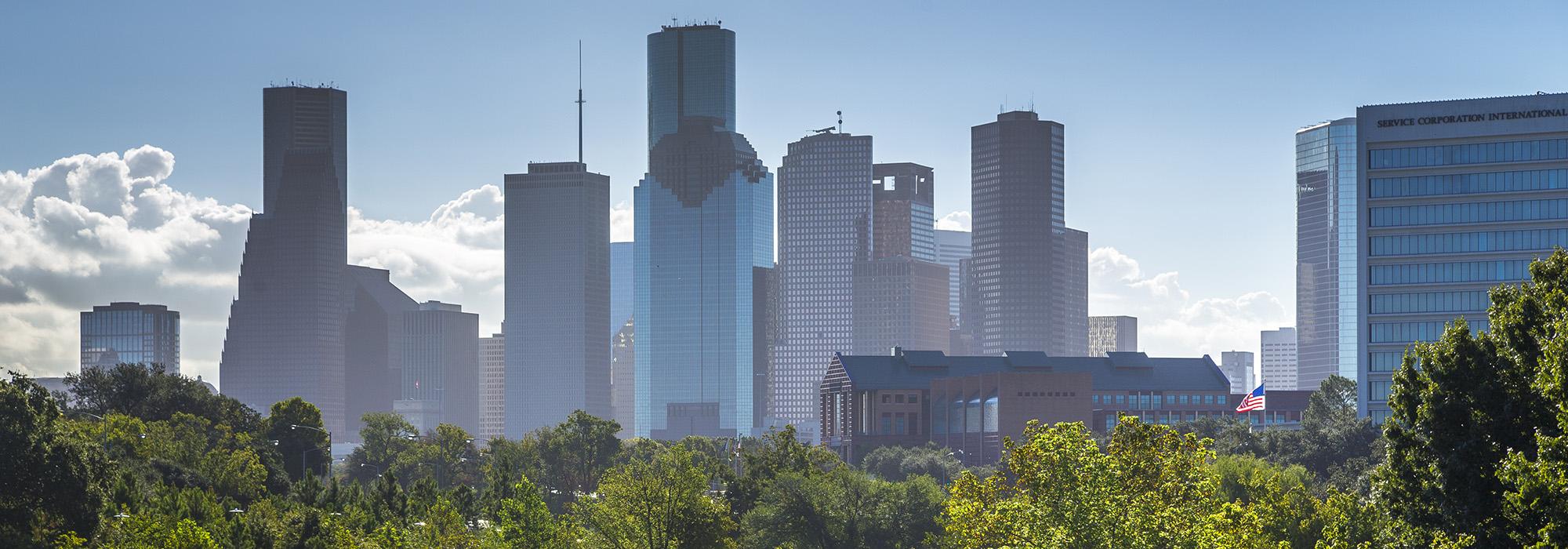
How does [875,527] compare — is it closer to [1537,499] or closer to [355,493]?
[355,493]

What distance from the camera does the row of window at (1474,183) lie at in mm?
194625

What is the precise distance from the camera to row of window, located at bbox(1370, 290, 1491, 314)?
195625mm

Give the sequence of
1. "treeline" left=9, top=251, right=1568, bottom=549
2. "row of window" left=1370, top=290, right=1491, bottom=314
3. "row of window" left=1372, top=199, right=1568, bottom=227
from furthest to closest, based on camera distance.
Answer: "row of window" left=1370, top=290, right=1491, bottom=314 < "row of window" left=1372, top=199, right=1568, bottom=227 < "treeline" left=9, top=251, right=1568, bottom=549

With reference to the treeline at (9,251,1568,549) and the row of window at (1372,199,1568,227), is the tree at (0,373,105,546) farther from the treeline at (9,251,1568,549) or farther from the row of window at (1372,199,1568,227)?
the row of window at (1372,199,1568,227)

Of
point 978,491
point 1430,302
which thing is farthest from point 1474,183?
point 978,491

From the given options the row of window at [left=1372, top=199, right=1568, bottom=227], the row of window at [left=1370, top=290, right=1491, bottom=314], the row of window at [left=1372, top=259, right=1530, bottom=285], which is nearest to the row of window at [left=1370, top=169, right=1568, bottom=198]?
the row of window at [left=1372, top=199, right=1568, bottom=227]

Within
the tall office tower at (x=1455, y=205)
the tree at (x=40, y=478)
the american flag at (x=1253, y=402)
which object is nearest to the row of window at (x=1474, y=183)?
the tall office tower at (x=1455, y=205)

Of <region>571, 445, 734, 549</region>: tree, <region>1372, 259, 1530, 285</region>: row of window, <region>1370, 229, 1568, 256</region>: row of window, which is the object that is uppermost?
<region>1370, 229, 1568, 256</region>: row of window

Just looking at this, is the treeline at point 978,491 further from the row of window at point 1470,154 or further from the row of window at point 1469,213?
the row of window at point 1470,154

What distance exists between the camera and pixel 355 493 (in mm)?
128875

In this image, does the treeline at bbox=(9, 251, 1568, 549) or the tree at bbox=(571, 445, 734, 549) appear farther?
the tree at bbox=(571, 445, 734, 549)

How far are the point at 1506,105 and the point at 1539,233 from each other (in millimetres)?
14134

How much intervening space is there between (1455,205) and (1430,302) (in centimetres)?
1068

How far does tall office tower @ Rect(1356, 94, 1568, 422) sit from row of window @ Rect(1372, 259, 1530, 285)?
8 cm
